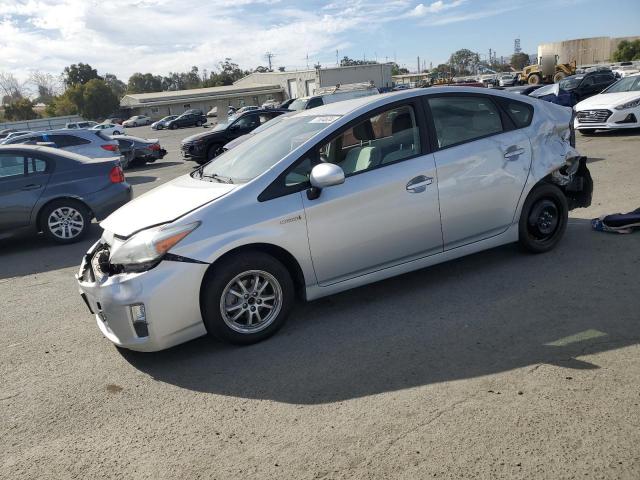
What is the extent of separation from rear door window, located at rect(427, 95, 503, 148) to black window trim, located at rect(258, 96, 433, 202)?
0.42ft

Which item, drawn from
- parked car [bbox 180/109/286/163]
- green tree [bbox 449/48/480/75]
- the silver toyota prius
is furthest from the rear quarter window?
green tree [bbox 449/48/480/75]

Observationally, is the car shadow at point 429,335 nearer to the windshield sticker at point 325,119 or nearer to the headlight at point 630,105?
the windshield sticker at point 325,119

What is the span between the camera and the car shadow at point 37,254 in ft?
23.3

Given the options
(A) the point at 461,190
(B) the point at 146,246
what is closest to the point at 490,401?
(A) the point at 461,190

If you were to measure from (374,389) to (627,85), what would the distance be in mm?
14466

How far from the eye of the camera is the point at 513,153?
5.04m

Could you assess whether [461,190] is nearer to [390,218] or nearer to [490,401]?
[390,218]

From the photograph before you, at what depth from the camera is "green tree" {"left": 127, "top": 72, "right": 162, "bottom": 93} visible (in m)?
132

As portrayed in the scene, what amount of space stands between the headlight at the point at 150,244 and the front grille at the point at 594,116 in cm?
1280

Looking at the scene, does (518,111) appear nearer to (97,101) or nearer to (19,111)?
(97,101)

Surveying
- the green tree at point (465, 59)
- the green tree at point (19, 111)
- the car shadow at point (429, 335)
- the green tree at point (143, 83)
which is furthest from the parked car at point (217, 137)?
the green tree at point (465, 59)

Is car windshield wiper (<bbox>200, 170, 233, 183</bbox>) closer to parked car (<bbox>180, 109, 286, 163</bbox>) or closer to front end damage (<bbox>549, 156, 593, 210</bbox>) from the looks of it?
front end damage (<bbox>549, 156, 593, 210</bbox>)

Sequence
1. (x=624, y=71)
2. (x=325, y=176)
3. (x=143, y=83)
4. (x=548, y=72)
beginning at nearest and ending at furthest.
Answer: (x=325, y=176), (x=624, y=71), (x=548, y=72), (x=143, y=83)

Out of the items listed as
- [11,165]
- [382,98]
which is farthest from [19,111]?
[382,98]
